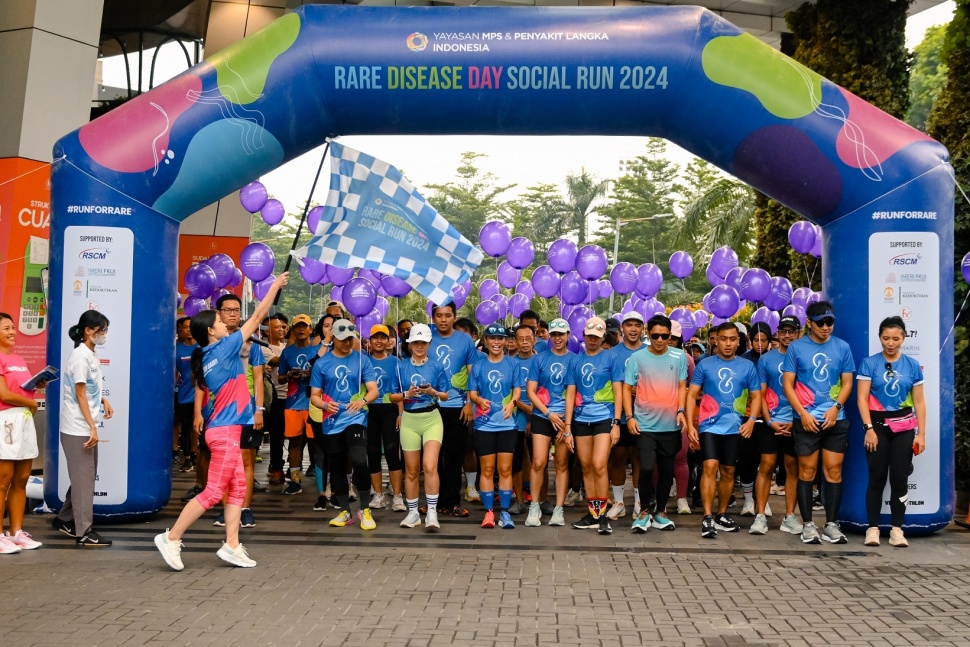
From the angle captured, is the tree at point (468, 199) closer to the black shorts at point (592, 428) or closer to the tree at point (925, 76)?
the tree at point (925, 76)

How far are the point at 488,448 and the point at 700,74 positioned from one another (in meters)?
3.81

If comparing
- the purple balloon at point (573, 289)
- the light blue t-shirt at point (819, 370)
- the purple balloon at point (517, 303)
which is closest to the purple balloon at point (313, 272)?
the purple balloon at point (517, 303)

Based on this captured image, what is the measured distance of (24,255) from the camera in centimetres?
1080

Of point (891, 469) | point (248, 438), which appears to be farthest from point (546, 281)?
point (891, 469)

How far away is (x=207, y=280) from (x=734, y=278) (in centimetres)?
705

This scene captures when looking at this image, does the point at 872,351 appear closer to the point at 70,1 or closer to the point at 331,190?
the point at 331,190

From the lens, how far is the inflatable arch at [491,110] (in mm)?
8500

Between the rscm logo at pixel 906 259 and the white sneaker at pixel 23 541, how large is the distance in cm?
745

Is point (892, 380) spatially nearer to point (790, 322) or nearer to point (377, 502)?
point (790, 322)

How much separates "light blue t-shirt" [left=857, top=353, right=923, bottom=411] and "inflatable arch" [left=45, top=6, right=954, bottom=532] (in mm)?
336

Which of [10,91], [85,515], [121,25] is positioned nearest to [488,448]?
[85,515]

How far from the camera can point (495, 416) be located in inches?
352

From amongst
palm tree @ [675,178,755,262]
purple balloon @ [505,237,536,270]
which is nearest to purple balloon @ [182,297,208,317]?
purple balloon @ [505,237,536,270]

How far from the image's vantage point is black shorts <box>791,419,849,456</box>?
27.3ft
